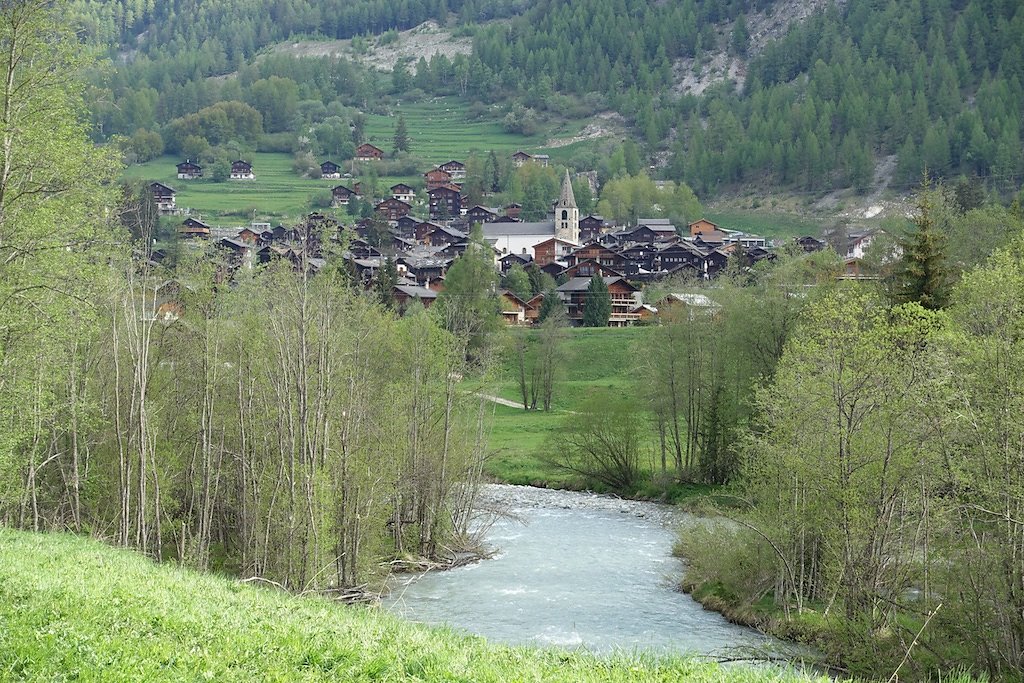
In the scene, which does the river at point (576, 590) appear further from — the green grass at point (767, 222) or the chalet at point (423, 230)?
the chalet at point (423, 230)

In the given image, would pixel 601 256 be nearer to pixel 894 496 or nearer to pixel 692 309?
pixel 692 309

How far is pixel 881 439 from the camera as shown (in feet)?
87.4

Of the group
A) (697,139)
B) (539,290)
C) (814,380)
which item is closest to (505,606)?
(814,380)

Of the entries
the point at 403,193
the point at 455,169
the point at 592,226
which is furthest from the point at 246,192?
the point at 592,226

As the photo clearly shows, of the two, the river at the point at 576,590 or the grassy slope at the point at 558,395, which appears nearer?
the river at the point at 576,590

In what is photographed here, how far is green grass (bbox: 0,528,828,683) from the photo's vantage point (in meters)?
11.6

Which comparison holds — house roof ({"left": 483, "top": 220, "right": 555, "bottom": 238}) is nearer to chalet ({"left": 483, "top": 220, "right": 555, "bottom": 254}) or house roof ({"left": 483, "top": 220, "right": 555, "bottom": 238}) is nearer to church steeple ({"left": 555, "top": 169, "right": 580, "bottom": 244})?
chalet ({"left": 483, "top": 220, "right": 555, "bottom": 254})

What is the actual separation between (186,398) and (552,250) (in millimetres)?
110847

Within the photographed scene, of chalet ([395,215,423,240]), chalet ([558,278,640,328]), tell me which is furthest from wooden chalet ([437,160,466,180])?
chalet ([558,278,640,328])

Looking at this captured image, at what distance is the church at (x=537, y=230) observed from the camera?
499ft

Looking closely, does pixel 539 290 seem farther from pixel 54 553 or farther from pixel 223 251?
pixel 54 553

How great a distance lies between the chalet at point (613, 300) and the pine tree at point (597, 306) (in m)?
2.28

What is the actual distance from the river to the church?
103092mm

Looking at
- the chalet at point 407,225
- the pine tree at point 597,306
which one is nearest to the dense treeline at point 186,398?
the pine tree at point 597,306
